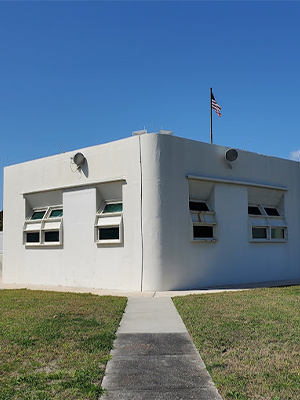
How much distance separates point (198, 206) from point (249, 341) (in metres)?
8.35

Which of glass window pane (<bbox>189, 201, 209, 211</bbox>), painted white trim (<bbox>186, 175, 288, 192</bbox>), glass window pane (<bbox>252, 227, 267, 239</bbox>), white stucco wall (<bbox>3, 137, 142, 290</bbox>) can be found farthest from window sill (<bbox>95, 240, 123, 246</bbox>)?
glass window pane (<bbox>252, 227, 267, 239</bbox>)

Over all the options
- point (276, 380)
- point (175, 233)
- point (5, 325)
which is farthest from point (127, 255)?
point (276, 380)

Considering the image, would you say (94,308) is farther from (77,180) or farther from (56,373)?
(77,180)

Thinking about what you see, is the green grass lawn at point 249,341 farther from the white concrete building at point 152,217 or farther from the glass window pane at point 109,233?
the glass window pane at point 109,233

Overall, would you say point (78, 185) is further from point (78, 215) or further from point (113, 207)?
point (113, 207)

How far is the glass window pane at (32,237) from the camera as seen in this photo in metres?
16.2

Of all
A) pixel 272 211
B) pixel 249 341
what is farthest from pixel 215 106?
pixel 249 341

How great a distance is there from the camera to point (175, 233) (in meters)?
13.3

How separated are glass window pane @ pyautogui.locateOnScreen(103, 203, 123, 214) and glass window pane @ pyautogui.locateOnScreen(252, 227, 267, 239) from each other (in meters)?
4.98

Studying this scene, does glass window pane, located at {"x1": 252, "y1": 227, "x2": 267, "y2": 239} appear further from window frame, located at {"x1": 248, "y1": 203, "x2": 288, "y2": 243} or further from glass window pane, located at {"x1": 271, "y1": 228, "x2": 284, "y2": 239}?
glass window pane, located at {"x1": 271, "y1": 228, "x2": 284, "y2": 239}

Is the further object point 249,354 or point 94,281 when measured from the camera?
point 94,281

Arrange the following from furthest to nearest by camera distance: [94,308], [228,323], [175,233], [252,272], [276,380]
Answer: [252,272], [175,233], [94,308], [228,323], [276,380]

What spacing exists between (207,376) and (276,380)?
0.74 metres

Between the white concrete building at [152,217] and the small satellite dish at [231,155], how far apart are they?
0.13 ft
